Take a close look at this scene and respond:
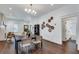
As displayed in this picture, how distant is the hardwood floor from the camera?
181 centimetres

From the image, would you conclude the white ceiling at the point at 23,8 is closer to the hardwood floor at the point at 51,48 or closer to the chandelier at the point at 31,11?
the chandelier at the point at 31,11

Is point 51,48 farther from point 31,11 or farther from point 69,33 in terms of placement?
point 31,11

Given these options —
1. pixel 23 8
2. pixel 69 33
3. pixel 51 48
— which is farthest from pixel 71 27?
pixel 23 8

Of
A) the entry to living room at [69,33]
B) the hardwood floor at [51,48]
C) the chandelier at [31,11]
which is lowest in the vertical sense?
the hardwood floor at [51,48]

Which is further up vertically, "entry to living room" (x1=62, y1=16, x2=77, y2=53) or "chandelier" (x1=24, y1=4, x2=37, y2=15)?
"chandelier" (x1=24, y1=4, x2=37, y2=15)

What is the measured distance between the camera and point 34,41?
1.92 metres

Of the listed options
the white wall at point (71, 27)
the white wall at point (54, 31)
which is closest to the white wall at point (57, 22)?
the white wall at point (54, 31)

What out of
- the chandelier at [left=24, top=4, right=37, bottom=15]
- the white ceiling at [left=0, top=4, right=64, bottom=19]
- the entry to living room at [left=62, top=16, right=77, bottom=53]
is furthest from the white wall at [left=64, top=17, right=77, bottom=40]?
the chandelier at [left=24, top=4, right=37, bottom=15]

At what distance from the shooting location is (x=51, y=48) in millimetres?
1875

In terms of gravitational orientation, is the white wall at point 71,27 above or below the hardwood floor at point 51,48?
above

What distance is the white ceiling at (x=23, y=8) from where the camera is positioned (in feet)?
5.88

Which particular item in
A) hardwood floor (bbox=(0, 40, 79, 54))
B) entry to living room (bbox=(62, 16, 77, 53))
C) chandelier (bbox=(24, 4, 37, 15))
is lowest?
hardwood floor (bbox=(0, 40, 79, 54))

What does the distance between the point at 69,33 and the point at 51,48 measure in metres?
0.50

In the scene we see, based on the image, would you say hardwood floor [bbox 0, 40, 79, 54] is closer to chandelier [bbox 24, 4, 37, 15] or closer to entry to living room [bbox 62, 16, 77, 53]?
entry to living room [bbox 62, 16, 77, 53]
